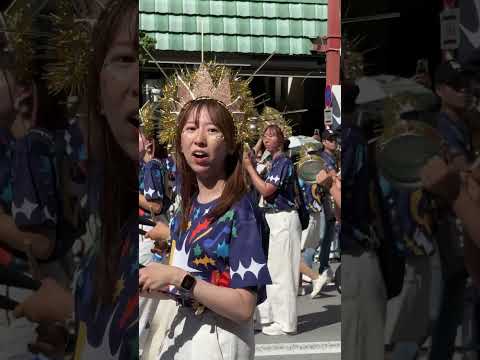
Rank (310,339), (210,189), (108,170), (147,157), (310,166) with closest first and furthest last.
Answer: (108,170), (210,189), (147,157), (310,339), (310,166)

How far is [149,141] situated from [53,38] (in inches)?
211

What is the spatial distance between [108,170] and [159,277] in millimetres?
1237

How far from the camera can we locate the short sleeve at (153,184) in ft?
21.6

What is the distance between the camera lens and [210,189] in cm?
338

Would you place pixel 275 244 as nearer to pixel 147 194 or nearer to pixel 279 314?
pixel 279 314

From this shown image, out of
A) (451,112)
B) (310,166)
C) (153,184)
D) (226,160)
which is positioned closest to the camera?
(451,112)

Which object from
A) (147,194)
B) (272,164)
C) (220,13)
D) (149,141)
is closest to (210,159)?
(147,194)

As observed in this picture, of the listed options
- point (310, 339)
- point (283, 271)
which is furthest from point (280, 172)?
point (310, 339)

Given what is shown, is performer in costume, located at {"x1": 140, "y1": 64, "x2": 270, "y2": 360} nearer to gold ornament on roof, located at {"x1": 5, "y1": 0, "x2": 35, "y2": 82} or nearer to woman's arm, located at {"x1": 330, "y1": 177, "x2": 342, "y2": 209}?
woman's arm, located at {"x1": 330, "y1": 177, "x2": 342, "y2": 209}

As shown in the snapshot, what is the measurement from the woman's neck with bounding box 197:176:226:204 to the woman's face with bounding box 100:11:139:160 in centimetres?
153

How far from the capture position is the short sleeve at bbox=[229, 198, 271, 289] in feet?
10.0

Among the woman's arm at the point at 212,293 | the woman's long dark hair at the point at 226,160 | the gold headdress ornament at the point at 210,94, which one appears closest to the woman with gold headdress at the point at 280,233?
the gold headdress ornament at the point at 210,94

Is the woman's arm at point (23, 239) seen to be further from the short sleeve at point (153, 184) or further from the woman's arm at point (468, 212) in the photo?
the short sleeve at point (153, 184)

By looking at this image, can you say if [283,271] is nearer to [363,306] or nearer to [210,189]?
[210,189]
